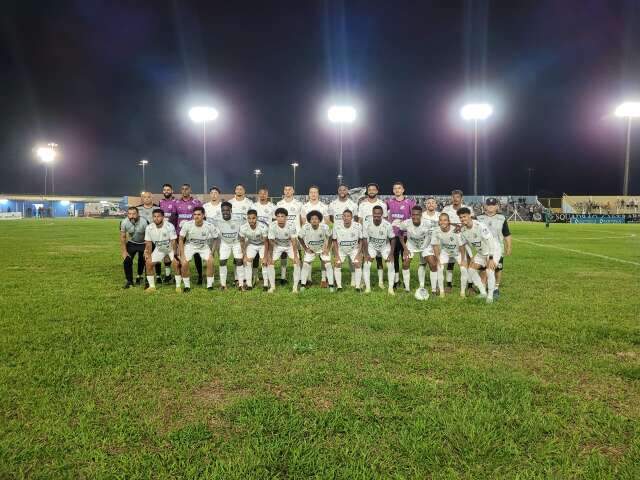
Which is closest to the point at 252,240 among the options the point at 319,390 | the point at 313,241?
the point at 313,241

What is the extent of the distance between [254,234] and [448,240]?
3.91 metres

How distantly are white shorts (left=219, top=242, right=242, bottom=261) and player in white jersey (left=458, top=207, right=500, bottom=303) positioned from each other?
14.6 feet

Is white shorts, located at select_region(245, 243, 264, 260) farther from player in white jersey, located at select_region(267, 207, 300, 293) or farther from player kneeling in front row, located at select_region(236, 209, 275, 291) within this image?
player in white jersey, located at select_region(267, 207, 300, 293)

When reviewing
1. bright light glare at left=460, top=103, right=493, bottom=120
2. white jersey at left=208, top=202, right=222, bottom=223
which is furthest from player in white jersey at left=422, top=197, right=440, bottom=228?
bright light glare at left=460, top=103, right=493, bottom=120

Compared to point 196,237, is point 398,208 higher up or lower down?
higher up

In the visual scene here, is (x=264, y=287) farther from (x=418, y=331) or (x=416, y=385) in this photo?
(x=416, y=385)

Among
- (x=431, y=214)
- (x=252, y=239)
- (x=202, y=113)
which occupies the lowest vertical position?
(x=252, y=239)

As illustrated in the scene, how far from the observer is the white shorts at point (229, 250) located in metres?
8.20

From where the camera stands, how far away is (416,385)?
3400 millimetres

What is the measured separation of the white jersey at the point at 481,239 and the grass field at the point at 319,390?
1039mm

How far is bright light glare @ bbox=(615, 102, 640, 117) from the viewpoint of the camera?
41.9m

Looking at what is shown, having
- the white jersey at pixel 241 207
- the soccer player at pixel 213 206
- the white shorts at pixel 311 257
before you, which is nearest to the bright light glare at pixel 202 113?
the soccer player at pixel 213 206

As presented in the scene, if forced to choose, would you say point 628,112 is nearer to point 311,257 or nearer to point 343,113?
point 343,113

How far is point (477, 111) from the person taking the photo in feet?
110
